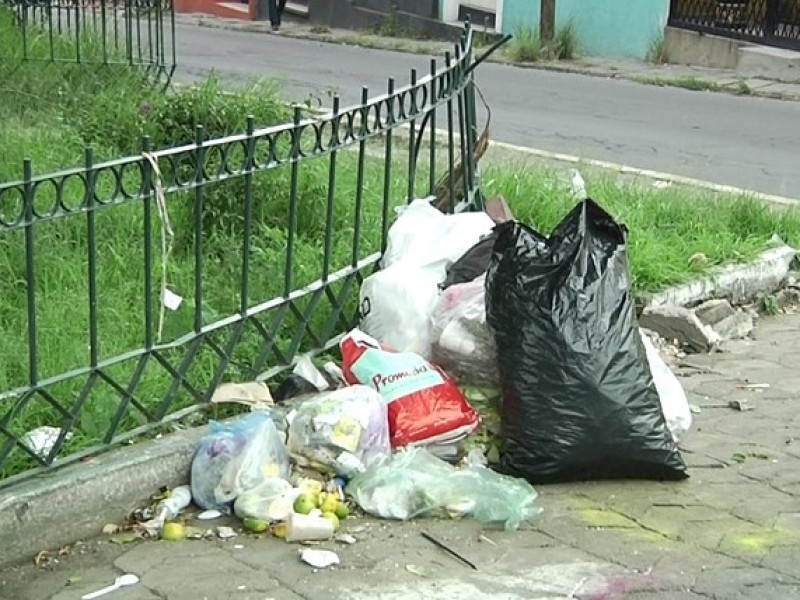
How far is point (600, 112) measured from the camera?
42.9ft

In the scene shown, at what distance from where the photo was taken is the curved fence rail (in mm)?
3770

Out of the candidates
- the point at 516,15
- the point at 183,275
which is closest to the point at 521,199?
the point at 183,275

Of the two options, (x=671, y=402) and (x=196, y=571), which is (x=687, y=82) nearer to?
(x=671, y=402)

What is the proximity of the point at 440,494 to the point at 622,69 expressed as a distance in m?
14.2

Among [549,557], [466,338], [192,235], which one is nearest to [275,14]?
[192,235]

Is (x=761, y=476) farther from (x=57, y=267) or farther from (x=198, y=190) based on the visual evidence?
(x=57, y=267)

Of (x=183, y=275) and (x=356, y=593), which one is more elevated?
(x=183, y=275)

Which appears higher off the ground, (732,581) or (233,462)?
(233,462)

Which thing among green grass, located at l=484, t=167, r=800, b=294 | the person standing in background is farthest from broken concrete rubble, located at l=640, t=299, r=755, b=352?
the person standing in background

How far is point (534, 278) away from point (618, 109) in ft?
31.0

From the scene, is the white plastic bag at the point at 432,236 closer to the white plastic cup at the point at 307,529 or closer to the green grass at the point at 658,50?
the white plastic cup at the point at 307,529

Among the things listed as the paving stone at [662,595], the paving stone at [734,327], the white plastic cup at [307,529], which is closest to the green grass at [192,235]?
the paving stone at [734,327]

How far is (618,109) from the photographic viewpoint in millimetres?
13336

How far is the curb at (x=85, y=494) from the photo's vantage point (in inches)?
137
